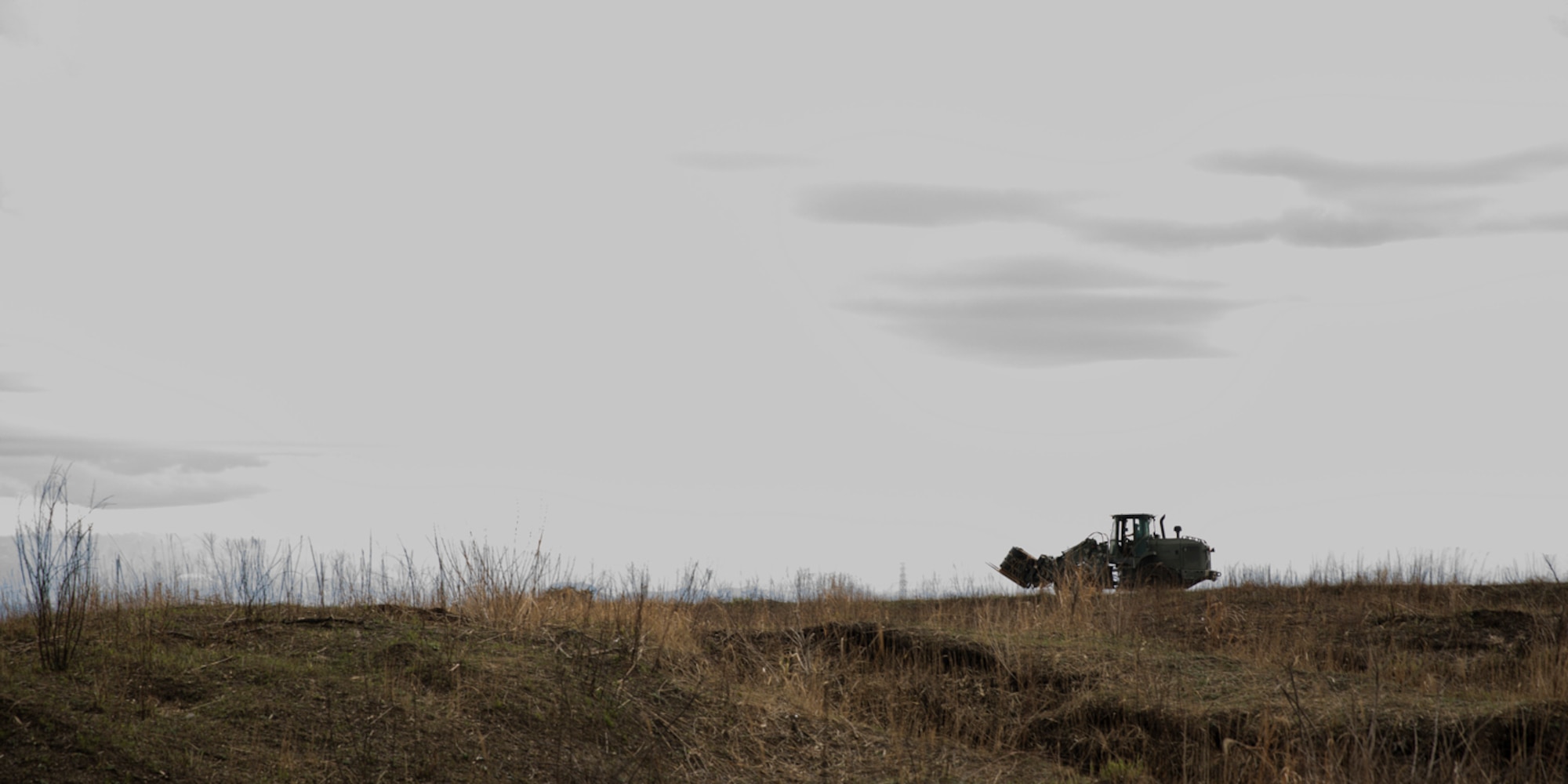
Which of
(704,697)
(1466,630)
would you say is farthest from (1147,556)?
(704,697)

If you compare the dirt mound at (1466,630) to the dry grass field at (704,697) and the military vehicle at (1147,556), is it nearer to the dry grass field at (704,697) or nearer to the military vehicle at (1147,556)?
the dry grass field at (704,697)

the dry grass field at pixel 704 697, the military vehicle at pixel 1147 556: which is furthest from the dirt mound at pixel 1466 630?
the military vehicle at pixel 1147 556

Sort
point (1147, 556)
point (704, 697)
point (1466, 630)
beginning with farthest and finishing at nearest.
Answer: point (1147, 556), point (1466, 630), point (704, 697)

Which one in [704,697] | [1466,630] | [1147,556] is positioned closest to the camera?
[704,697]

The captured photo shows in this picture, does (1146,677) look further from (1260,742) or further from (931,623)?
(931,623)

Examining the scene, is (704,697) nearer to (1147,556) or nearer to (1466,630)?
(1466,630)

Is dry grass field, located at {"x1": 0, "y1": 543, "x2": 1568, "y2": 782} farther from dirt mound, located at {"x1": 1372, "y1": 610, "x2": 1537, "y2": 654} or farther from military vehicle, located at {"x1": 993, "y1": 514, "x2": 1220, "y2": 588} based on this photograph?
military vehicle, located at {"x1": 993, "y1": 514, "x2": 1220, "y2": 588}

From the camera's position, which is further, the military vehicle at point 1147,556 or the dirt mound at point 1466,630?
the military vehicle at point 1147,556

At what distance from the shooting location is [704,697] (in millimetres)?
10266

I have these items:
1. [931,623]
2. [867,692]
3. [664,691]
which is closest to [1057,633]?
[931,623]

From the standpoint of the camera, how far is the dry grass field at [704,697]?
8.01 meters

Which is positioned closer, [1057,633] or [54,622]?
[54,622]

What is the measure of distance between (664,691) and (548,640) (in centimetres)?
159

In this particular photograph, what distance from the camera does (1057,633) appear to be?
46.6 ft
